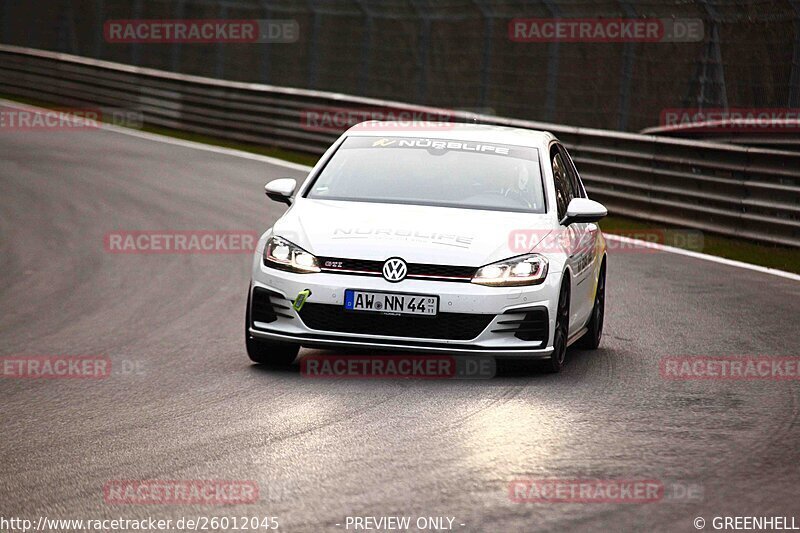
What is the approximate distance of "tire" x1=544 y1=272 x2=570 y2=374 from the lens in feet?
27.8

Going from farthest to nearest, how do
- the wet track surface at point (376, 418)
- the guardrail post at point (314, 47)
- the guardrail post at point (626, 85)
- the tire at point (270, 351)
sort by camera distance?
the guardrail post at point (314, 47) → the guardrail post at point (626, 85) → the tire at point (270, 351) → the wet track surface at point (376, 418)

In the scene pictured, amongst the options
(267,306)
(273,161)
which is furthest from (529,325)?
(273,161)

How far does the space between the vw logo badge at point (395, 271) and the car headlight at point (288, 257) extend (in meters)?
0.42

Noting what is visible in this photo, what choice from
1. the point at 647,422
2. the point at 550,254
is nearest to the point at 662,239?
the point at 550,254

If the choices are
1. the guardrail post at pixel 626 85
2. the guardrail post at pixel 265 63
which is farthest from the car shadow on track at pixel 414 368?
the guardrail post at pixel 265 63

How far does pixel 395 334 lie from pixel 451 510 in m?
2.86

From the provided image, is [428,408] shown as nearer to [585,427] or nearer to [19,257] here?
[585,427]

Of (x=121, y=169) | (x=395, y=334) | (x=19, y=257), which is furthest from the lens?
(x=121, y=169)

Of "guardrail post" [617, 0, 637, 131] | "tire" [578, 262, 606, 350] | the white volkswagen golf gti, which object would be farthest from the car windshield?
"guardrail post" [617, 0, 637, 131]

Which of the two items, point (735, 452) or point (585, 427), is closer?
point (735, 452)

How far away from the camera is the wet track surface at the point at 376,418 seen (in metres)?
5.56

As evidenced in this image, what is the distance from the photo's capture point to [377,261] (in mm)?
8188

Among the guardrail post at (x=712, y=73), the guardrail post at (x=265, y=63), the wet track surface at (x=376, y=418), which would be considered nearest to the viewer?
the wet track surface at (x=376, y=418)

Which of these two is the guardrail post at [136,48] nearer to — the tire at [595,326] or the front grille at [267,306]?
the tire at [595,326]
